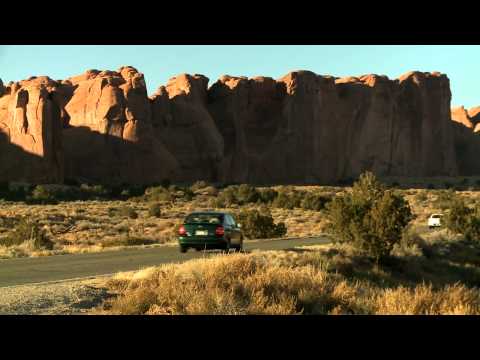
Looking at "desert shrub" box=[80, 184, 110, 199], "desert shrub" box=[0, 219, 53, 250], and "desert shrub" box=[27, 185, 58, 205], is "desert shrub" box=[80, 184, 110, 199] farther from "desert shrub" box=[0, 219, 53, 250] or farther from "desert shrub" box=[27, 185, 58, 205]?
"desert shrub" box=[0, 219, 53, 250]

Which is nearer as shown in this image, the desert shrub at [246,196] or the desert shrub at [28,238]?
the desert shrub at [28,238]

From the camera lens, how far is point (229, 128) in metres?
93.9

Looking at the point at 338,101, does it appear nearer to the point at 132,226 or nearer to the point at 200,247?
the point at 132,226

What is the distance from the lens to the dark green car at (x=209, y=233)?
68.5ft

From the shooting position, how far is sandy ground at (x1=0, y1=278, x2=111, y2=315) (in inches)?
396

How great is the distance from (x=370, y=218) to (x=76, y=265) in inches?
362

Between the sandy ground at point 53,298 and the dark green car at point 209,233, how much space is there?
8.38 metres

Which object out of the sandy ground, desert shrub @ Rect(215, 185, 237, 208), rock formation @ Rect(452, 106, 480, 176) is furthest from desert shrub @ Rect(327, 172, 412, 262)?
rock formation @ Rect(452, 106, 480, 176)

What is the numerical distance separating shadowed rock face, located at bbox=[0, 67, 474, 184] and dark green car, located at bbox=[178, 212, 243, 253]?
2193 inches

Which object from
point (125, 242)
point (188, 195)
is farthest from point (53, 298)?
point (188, 195)

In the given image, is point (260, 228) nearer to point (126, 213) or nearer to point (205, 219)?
point (205, 219)

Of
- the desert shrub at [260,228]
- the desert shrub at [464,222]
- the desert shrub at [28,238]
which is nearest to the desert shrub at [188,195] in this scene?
the desert shrub at [260,228]

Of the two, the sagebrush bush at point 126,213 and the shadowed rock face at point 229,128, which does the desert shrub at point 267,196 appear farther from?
the shadowed rock face at point 229,128
